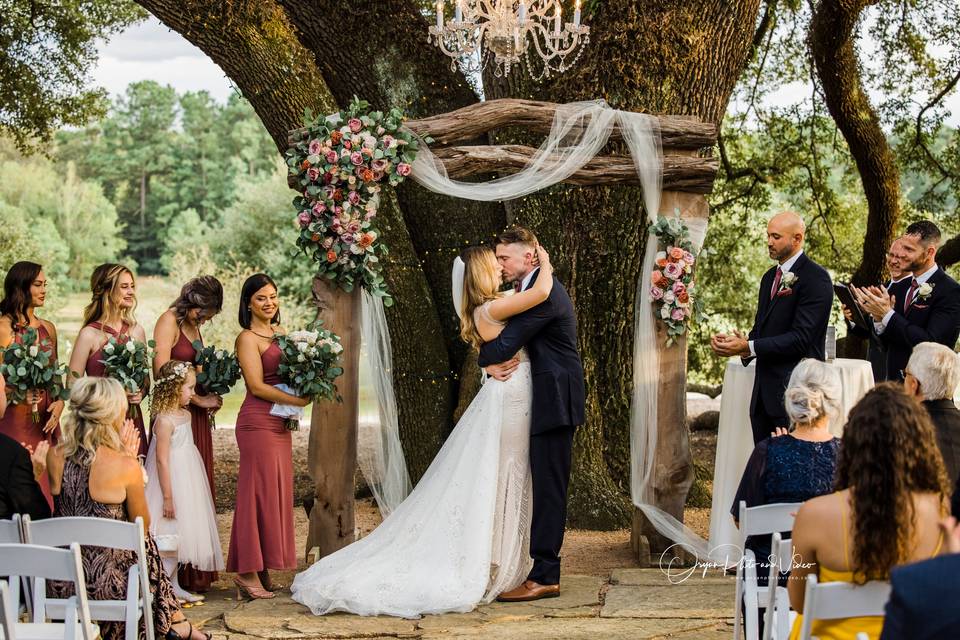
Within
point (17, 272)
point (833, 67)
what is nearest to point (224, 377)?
point (17, 272)

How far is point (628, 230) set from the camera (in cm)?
766

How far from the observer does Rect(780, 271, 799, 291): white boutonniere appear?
596cm

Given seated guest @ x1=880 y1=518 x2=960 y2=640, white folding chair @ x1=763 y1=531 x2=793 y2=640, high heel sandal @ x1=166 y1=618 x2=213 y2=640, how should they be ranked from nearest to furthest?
seated guest @ x1=880 y1=518 x2=960 y2=640 < white folding chair @ x1=763 y1=531 x2=793 y2=640 < high heel sandal @ x1=166 y1=618 x2=213 y2=640

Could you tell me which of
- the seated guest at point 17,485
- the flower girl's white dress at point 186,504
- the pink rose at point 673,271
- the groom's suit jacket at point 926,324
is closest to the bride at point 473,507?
the flower girl's white dress at point 186,504

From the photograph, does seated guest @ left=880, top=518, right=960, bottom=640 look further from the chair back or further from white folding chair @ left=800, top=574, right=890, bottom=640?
the chair back

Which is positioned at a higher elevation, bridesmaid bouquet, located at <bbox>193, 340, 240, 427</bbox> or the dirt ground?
bridesmaid bouquet, located at <bbox>193, 340, 240, 427</bbox>

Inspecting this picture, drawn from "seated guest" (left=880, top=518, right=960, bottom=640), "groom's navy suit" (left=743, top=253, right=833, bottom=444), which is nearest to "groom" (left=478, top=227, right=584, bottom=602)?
"groom's navy suit" (left=743, top=253, right=833, bottom=444)

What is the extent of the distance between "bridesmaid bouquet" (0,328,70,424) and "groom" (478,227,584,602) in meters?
2.41

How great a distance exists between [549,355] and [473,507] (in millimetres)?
883

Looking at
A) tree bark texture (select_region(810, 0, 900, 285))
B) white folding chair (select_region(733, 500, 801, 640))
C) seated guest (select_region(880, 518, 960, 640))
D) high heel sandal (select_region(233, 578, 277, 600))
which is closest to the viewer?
seated guest (select_region(880, 518, 960, 640))

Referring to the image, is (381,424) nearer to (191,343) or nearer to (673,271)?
(191,343)

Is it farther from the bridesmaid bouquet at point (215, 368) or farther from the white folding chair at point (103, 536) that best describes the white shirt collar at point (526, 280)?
the white folding chair at point (103, 536)

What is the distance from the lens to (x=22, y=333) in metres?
6.25

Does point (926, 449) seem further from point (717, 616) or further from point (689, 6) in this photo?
point (689, 6)
